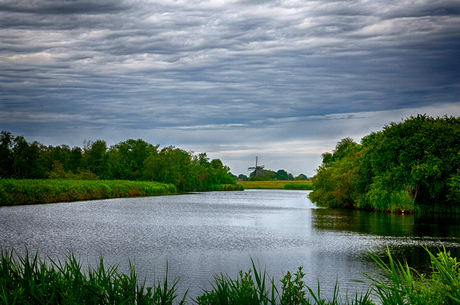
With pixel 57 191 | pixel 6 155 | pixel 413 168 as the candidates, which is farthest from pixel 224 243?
pixel 6 155

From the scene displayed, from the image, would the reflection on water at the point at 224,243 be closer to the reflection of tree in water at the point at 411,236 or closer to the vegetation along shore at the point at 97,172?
the reflection of tree in water at the point at 411,236

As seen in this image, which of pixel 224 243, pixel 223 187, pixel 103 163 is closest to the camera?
pixel 224 243

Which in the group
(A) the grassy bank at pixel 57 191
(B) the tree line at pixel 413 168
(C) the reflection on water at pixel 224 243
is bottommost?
(C) the reflection on water at pixel 224 243

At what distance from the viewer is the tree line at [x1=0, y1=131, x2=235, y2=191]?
7350 centimetres

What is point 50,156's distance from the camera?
304ft

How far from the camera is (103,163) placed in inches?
3686

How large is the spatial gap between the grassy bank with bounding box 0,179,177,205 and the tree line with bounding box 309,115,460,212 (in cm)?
3405

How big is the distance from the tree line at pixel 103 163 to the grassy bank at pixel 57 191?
10.6 metres

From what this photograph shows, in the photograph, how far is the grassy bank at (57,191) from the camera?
4569cm

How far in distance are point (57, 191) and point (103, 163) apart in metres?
41.5

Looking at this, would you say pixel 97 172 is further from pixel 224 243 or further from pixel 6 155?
pixel 224 243

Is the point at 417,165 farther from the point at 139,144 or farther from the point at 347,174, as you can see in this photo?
the point at 139,144

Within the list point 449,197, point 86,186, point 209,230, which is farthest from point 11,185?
point 449,197

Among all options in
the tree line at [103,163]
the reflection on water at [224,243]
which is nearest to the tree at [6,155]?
the tree line at [103,163]
